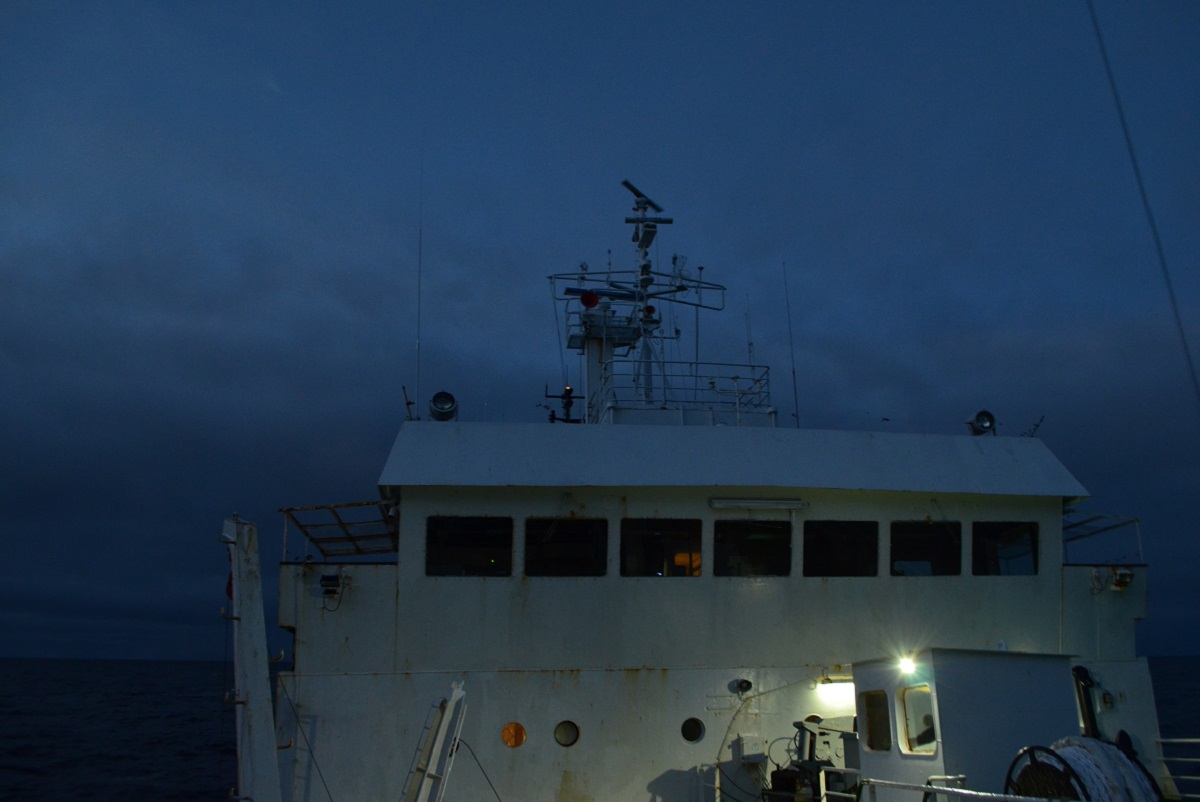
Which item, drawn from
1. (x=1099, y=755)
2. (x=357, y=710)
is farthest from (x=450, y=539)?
(x=1099, y=755)

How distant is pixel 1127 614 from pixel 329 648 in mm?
10912

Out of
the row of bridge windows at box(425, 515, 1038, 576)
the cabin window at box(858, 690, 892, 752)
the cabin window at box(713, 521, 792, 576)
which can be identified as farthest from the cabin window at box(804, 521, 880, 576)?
the cabin window at box(858, 690, 892, 752)

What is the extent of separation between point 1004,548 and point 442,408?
325 inches

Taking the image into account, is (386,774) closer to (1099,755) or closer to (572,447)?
(572,447)

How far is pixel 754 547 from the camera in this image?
1324 cm

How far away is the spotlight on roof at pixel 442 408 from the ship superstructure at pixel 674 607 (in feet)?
0.19

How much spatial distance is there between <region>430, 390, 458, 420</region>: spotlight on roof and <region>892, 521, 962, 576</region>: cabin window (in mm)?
6378

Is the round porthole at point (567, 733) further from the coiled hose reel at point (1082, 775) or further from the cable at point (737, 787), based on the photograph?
the coiled hose reel at point (1082, 775)

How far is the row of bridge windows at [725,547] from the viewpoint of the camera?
12.7m

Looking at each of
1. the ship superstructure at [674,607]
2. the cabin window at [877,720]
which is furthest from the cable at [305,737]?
the cabin window at [877,720]

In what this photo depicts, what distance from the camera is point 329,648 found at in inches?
478

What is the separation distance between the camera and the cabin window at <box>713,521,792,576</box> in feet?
43.1

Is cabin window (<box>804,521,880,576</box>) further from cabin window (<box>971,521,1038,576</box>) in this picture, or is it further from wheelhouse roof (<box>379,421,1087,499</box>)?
cabin window (<box>971,521,1038,576</box>)

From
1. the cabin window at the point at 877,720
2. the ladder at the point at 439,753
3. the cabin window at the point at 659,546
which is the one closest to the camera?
the ladder at the point at 439,753
